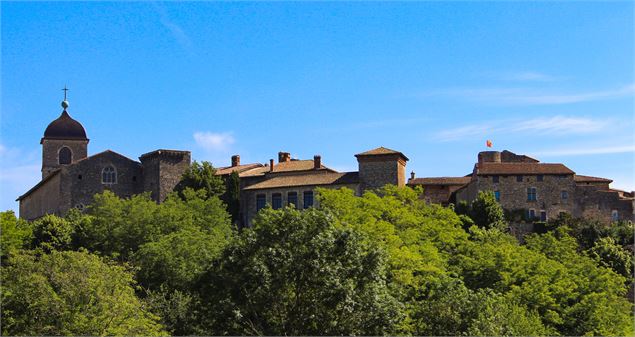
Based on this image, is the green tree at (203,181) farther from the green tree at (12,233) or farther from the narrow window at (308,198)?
the green tree at (12,233)

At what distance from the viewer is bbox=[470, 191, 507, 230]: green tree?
72438mm

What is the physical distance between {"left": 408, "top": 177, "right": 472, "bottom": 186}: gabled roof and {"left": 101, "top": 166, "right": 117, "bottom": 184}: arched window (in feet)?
83.0

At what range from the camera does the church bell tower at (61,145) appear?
3307 inches

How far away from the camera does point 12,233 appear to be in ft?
188

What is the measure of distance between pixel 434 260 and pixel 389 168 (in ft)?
66.5

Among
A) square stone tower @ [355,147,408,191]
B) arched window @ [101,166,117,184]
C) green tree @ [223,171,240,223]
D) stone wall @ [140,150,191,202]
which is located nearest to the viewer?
square stone tower @ [355,147,408,191]

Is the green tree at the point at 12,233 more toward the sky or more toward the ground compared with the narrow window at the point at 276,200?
more toward the ground

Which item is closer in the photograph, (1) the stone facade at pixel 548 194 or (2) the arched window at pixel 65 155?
(1) the stone facade at pixel 548 194

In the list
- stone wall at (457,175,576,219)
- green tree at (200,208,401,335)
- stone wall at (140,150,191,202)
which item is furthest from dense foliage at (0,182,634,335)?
stone wall at (457,175,576,219)

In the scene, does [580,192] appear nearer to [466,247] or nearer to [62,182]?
[466,247]

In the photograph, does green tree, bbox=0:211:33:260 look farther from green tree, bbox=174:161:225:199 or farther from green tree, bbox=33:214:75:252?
green tree, bbox=174:161:225:199

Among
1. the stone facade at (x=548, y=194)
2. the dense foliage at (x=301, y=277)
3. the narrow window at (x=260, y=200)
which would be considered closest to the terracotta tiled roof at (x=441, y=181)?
the stone facade at (x=548, y=194)

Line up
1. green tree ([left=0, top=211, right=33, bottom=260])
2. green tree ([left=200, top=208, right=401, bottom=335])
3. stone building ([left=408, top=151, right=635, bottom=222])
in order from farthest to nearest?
stone building ([left=408, top=151, right=635, bottom=222])
green tree ([left=0, top=211, right=33, bottom=260])
green tree ([left=200, top=208, right=401, bottom=335])

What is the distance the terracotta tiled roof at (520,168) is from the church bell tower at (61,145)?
3553 centimetres
